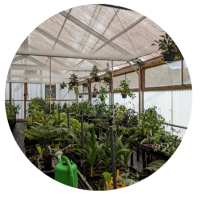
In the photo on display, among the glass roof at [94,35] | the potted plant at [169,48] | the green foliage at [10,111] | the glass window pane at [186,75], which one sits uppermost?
the glass roof at [94,35]

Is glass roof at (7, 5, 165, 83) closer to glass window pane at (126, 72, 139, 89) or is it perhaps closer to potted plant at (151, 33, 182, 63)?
potted plant at (151, 33, 182, 63)

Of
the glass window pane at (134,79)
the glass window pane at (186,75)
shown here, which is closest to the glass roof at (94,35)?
the glass window pane at (186,75)

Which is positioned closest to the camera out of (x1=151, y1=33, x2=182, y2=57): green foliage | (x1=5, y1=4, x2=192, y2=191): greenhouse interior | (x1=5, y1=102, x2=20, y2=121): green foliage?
(x1=5, y1=4, x2=192, y2=191): greenhouse interior

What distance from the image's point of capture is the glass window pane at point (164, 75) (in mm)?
3774

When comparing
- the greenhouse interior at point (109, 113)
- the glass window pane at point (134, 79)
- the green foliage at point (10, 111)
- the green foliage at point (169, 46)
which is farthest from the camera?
the glass window pane at point (134, 79)

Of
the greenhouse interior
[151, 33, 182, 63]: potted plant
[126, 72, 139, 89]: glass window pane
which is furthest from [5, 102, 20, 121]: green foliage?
[151, 33, 182, 63]: potted plant

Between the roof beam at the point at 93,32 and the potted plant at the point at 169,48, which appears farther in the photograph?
the roof beam at the point at 93,32

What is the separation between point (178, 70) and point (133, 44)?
122 centimetres

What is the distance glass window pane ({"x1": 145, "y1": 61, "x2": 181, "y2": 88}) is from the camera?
377cm

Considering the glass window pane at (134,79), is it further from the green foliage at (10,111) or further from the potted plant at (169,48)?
the green foliage at (10,111)

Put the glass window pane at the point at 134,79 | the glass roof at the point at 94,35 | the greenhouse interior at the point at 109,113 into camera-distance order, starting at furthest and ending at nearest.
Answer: the glass window pane at the point at 134,79 < the glass roof at the point at 94,35 < the greenhouse interior at the point at 109,113

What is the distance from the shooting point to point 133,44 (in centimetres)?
318

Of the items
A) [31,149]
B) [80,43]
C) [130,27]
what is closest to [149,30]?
[130,27]

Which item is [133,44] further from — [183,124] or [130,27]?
[183,124]
